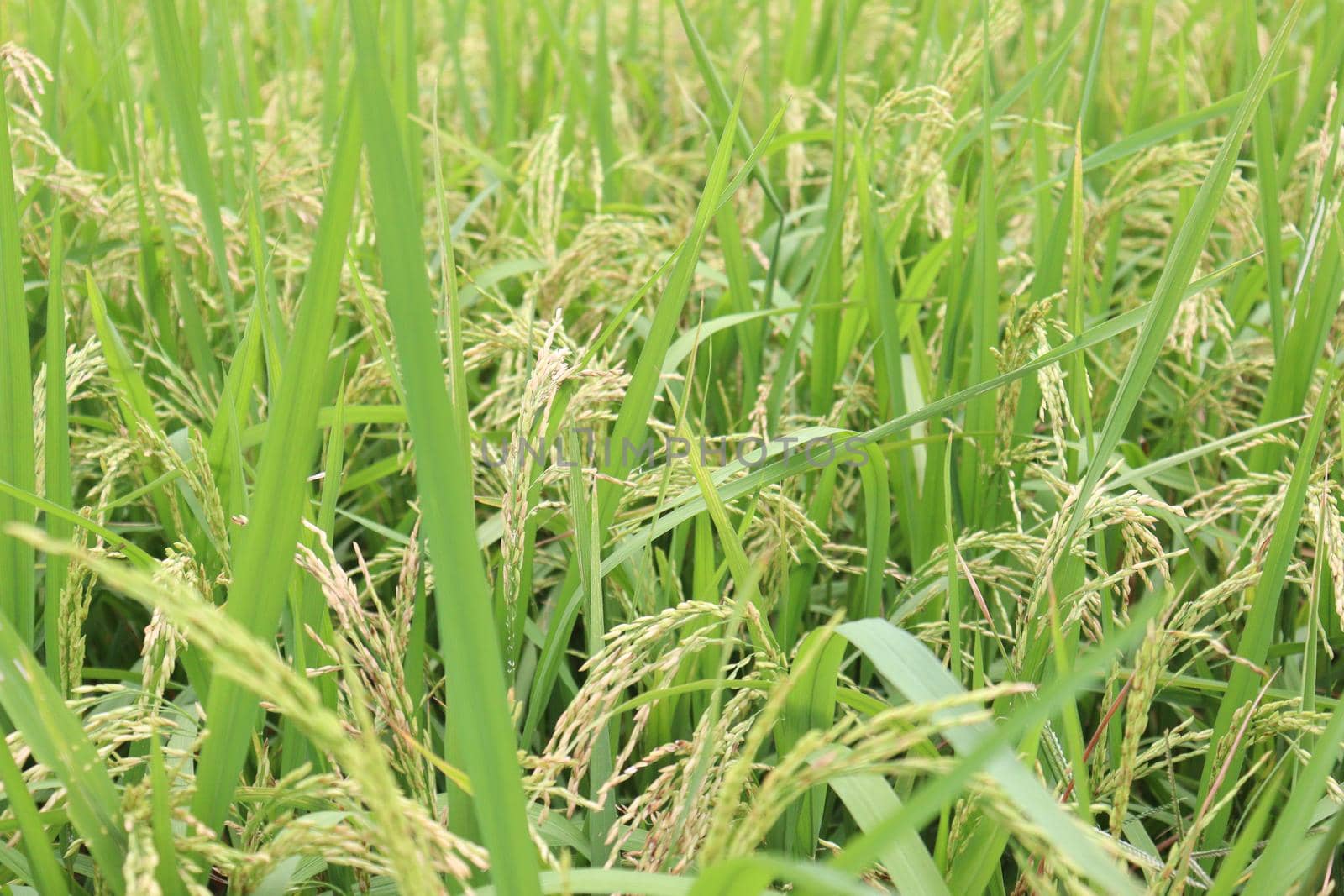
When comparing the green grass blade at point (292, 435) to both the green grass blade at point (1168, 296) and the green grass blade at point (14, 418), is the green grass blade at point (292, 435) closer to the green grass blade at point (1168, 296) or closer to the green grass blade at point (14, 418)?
the green grass blade at point (14, 418)

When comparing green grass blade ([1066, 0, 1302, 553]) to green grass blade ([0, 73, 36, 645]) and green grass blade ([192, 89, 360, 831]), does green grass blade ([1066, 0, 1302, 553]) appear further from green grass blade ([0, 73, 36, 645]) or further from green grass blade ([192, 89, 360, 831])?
green grass blade ([0, 73, 36, 645])

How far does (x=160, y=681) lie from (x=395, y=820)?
389 millimetres

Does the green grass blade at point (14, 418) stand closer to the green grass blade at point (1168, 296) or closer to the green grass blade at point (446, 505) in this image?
the green grass blade at point (446, 505)

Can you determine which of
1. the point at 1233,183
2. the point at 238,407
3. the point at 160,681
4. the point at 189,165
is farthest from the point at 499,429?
the point at 1233,183

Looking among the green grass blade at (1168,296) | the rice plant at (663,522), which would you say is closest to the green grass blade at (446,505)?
the rice plant at (663,522)

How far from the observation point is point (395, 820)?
579 mm

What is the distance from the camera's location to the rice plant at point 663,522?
26.0 inches

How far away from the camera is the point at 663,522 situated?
105 cm

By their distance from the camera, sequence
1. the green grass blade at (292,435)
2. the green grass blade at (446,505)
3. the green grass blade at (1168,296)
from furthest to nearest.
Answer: the green grass blade at (1168,296) < the green grass blade at (292,435) < the green grass blade at (446,505)

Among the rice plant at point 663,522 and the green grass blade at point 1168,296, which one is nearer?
the rice plant at point 663,522

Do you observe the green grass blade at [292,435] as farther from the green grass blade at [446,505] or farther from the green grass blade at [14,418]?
the green grass blade at [14,418]

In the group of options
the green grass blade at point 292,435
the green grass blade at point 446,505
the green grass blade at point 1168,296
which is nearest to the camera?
the green grass blade at point 446,505

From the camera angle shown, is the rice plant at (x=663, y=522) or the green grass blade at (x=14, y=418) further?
the green grass blade at (x=14, y=418)

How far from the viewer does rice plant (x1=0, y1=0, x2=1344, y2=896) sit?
26.0 inches
